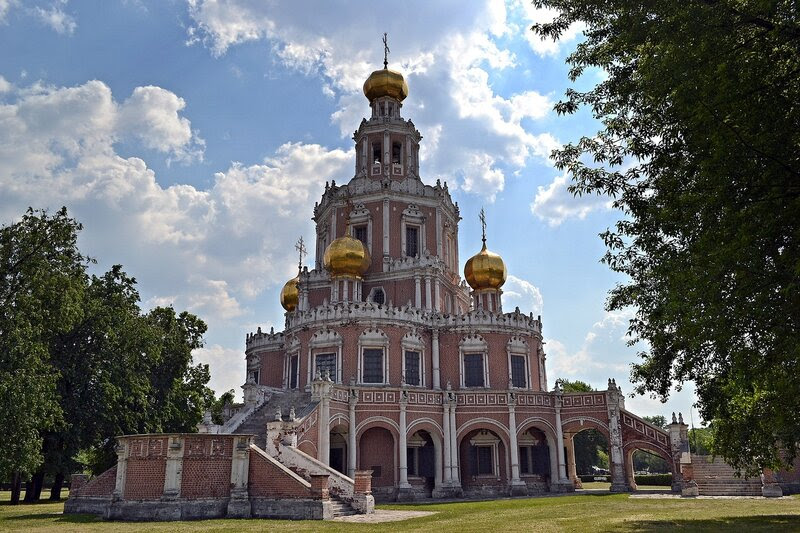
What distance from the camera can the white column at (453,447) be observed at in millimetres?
34875

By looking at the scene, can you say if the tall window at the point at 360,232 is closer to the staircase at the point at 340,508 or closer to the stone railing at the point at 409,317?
the stone railing at the point at 409,317

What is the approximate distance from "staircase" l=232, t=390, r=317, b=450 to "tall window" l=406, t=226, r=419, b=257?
12.8 metres

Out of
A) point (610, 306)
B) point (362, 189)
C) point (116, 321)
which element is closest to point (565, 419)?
point (362, 189)

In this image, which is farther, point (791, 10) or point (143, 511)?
point (143, 511)

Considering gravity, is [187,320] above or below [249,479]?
above

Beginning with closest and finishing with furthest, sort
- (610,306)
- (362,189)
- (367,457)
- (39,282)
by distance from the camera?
(610,306) → (39,282) → (367,457) → (362,189)

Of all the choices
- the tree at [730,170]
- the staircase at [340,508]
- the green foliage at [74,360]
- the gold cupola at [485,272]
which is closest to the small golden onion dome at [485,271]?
the gold cupola at [485,272]

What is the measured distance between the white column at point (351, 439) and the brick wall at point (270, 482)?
1136 cm

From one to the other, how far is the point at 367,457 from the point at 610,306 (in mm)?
20414

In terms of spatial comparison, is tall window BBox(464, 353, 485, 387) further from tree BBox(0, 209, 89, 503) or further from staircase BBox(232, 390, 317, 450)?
tree BBox(0, 209, 89, 503)

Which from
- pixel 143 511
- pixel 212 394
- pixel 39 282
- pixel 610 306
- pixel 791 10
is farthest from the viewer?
pixel 212 394

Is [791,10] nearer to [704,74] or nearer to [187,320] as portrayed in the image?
[704,74]

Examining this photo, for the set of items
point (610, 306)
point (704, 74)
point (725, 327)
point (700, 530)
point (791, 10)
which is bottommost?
point (700, 530)

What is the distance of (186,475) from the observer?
20797 millimetres
